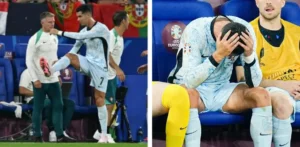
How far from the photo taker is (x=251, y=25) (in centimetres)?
247

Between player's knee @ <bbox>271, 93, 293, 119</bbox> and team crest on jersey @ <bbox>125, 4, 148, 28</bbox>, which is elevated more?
team crest on jersey @ <bbox>125, 4, 148, 28</bbox>

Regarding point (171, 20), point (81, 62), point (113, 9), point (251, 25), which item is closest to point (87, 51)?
point (81, 62)

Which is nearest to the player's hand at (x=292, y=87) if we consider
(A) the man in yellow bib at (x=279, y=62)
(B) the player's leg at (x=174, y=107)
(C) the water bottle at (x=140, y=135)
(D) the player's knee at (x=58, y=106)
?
(A) the man in yellow bib at (x=279, y=62)

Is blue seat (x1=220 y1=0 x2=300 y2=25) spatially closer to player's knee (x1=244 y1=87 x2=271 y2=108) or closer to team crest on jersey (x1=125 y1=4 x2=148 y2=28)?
player's knee (x1=244 y1=87 x2=271 y2=108)

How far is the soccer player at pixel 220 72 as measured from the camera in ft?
7.80

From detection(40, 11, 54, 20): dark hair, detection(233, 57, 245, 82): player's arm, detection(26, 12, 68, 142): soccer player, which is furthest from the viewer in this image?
detection(26, 12, 68, 142): soccer player

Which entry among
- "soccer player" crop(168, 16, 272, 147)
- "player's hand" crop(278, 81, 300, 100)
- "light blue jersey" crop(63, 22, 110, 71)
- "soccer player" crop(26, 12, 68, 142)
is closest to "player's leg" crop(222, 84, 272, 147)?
"soccer player" crop(168, 16, 272, 147)

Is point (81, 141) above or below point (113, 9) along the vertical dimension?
below

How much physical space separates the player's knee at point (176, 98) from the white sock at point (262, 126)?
0.33 meters

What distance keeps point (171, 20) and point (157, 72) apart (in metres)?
0.26

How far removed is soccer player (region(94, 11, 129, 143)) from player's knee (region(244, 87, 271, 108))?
1.20 meters

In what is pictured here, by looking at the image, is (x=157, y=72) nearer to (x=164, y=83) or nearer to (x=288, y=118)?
(x=164, y=83)

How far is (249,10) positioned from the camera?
2.50 m

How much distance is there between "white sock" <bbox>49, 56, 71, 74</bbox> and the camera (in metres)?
3.38
